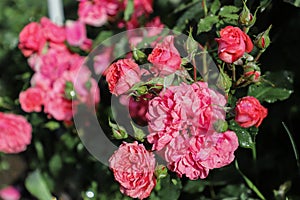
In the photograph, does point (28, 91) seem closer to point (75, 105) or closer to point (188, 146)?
point (75, 105)

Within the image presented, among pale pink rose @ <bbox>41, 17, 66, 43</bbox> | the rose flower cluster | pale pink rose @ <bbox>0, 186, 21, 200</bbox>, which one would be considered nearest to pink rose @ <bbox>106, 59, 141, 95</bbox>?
the rose flower cluster

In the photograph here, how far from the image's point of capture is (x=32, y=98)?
1.59 meters

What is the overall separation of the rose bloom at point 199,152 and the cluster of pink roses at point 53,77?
532mm

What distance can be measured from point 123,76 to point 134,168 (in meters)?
0.17

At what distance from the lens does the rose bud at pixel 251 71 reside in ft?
3.81

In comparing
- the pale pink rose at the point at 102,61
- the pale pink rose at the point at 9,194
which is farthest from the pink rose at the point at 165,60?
the pale pink rose at the point at 9,194

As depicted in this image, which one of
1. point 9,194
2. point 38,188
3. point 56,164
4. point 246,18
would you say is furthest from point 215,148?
point 9,194

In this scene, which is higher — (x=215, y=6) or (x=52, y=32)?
(x=215, y=6)

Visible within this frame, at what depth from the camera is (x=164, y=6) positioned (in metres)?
1.84

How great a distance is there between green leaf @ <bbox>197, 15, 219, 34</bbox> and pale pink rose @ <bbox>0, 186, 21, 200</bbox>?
865 millimetres

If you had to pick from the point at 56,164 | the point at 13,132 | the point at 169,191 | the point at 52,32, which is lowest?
the point at 56,164

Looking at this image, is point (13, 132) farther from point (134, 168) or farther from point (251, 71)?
point (251, 71)

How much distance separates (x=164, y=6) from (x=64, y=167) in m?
0.56

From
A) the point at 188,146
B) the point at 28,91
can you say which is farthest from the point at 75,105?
the point at 188,146
